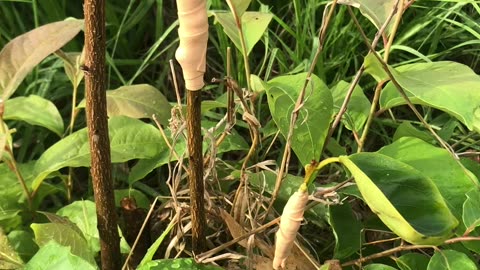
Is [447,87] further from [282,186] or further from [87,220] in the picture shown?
[87,220]

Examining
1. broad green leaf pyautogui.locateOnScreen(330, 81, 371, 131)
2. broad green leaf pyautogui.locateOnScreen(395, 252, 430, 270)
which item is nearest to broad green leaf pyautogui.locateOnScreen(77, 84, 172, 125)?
broad green leaf pyautogui.locateOnScreen(330, 81, 371, 131)

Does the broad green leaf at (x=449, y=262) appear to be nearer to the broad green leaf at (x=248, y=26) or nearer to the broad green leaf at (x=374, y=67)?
the broad green leaf at (x=374, y=67)

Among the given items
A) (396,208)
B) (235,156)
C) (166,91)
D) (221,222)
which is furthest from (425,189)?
(166,91)

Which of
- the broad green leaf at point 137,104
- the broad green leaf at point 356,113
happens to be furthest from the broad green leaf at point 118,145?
the broad green leaf at point 356,113

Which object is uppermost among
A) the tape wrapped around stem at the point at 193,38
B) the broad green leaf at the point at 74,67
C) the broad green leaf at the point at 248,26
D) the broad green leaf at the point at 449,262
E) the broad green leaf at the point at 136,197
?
the tape wrapped around stem at the point at 193,38

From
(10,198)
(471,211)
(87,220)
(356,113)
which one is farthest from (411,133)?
(10,198)

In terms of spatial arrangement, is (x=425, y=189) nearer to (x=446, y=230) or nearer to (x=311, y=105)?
(x=446, y=230)
